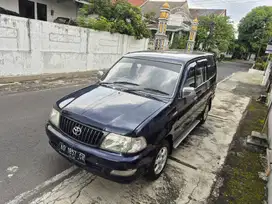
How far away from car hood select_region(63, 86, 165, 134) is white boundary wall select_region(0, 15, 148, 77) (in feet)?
20.5

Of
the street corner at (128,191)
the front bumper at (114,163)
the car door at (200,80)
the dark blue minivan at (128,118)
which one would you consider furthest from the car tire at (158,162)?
the car door at (200,80)

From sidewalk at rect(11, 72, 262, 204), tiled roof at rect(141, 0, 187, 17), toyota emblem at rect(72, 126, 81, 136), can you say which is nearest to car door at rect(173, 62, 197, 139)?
sidewalk at rect(11, 72, 262, 204)

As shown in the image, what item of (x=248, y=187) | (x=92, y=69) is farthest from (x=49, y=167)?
(x=92, y=69)

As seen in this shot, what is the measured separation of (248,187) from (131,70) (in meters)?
2.69

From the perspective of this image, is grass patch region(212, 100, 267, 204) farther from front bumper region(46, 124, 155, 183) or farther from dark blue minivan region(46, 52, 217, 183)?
front bumper region(46, 124, 155, 183)

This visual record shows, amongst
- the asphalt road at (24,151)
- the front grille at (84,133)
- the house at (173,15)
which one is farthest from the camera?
the house at (173,15)

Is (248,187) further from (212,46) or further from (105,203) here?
(212,46)

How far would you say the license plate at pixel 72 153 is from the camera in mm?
2408

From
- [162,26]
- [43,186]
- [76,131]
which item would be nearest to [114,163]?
[76,131]

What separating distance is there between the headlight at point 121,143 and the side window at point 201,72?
7.66 feet

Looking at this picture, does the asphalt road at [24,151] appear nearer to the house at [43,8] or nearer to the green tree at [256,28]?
the house at [43,8]

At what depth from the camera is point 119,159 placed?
2240 millimetres

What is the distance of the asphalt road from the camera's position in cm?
267

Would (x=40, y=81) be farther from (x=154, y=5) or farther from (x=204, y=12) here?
(x=204, y=12)
